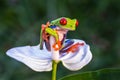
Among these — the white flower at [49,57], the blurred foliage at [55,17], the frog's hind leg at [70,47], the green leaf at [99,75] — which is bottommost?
the blurred foliage at [55,17]

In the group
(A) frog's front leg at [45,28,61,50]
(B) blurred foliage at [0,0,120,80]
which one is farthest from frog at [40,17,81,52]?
(B) blurred foliage at [0,0,120,80]

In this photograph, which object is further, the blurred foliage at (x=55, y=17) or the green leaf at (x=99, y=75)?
the blurred foliage at (x=55, y=17)

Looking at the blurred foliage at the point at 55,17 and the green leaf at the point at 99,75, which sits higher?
the green leaf at the point at 99,75

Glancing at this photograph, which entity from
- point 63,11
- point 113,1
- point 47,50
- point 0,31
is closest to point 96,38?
point 113,1

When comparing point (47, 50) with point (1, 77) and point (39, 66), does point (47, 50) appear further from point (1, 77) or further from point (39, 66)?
point (1, 77)

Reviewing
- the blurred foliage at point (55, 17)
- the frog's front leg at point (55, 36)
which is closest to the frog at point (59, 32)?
the frog's front leg at point (55, 36)

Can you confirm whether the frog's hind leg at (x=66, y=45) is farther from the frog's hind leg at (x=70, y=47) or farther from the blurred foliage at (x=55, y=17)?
the blurred foliage at (x=55, y=17)

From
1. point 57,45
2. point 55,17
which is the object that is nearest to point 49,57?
point 57,45
